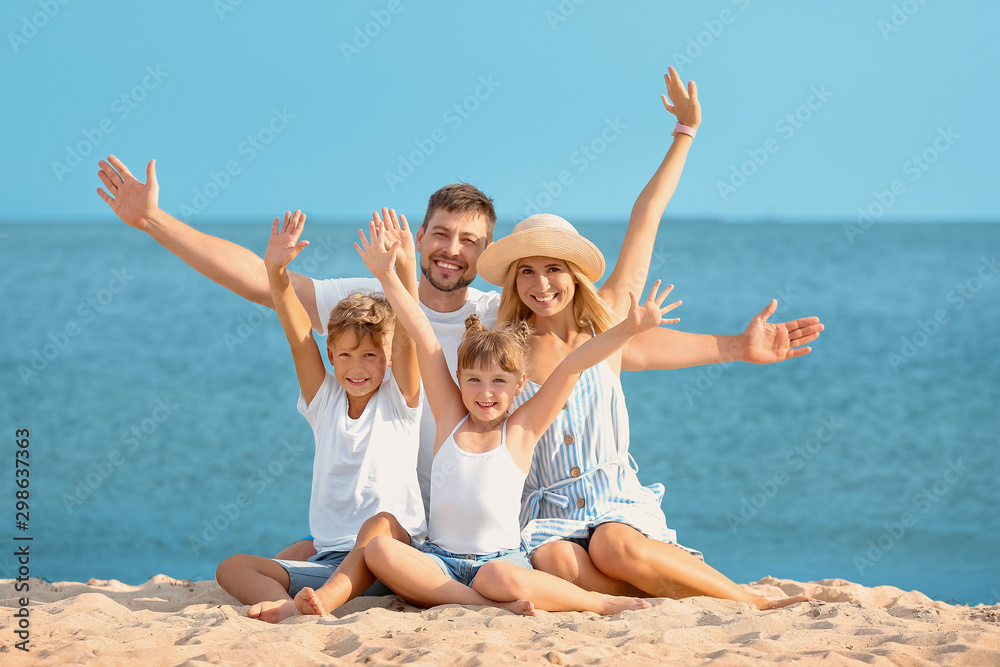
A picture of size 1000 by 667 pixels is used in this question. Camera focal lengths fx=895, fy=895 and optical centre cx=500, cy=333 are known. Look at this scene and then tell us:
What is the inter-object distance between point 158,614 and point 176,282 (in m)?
29.6

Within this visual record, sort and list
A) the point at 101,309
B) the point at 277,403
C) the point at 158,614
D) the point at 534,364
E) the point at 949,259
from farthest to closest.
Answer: the point at 949,259
the point at 101,309
the point at 277,403
the point at 534,364
the point at 158,614

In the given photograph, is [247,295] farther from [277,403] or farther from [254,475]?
[277,403]

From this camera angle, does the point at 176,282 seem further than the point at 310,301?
Yes

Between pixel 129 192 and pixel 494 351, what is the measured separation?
2.12 metres

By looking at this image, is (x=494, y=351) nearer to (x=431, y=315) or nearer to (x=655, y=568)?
(x=431, y=315)

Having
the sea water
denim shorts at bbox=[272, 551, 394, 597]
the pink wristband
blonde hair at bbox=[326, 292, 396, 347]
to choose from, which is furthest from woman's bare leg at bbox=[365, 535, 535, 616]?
the sea water

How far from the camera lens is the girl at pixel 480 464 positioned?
→ 3770 mm

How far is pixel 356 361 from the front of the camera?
13.9 ft

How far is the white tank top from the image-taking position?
3896 millimetres

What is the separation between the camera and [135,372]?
18391 millimetres

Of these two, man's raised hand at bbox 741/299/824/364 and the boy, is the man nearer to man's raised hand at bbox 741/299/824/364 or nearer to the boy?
man's raised hand at bbox 741/299/824/364

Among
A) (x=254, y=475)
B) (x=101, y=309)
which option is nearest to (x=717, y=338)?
(x=254, y=475)

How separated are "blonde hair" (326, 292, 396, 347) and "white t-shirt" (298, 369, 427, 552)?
0.29 m

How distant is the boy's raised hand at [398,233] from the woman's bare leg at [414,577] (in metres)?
1.23
